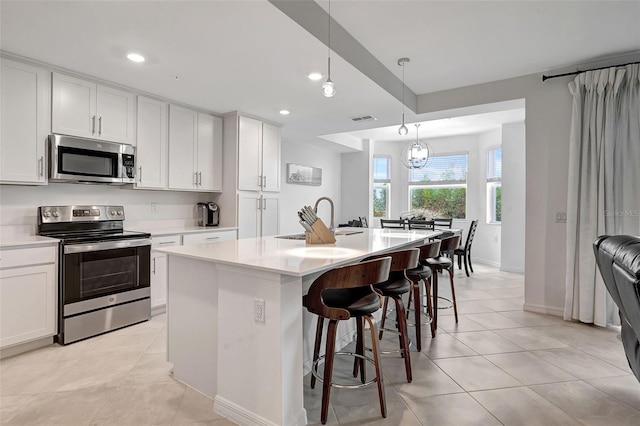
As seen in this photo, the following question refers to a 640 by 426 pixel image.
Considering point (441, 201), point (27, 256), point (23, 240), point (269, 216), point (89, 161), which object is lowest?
point (27, 256)

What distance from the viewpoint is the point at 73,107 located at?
3143mm

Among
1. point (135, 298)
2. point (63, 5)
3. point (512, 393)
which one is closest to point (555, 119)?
point (512, 393)

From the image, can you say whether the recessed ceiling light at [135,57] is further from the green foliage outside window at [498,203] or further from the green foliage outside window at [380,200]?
the green foliage outside window at [498,203]

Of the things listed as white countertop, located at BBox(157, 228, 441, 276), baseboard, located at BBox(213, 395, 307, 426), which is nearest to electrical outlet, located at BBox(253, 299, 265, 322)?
white countertop, located at BBox(157, 228, 441, 276)

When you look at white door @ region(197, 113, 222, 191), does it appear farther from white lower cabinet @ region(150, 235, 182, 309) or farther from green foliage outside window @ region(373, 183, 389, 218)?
green foliage outside window @ region(373, 183, 389, 218)

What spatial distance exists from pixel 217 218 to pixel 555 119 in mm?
4138

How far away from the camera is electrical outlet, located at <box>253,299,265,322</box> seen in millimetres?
1698

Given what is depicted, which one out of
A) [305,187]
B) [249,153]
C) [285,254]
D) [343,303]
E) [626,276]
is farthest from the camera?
[305,187]

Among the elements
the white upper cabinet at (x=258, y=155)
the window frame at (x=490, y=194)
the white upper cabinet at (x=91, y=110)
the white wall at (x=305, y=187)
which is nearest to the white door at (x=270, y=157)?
the white upper cabinet at (x=258, y=155)

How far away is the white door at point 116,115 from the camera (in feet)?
11.0

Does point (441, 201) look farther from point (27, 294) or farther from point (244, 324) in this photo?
point (27, 294)

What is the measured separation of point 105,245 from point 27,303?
690 millimetres

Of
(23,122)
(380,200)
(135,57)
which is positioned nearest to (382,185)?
(380,200)

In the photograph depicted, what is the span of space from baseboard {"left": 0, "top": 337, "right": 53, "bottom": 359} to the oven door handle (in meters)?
0.76
